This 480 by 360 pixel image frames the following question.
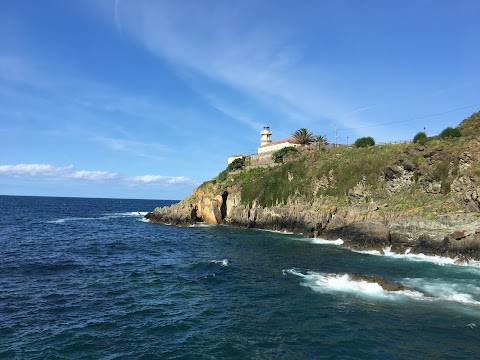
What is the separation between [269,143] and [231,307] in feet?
296

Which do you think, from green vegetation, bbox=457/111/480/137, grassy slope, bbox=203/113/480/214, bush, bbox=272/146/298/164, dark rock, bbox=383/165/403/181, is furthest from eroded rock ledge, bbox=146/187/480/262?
green vegetation, bbox=457/111/480/137

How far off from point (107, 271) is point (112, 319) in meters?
14.0

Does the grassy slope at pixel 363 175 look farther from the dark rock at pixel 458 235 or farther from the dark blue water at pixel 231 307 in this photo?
the dark blue water at pixel 231 307

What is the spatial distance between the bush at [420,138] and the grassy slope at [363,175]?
4.89 feet

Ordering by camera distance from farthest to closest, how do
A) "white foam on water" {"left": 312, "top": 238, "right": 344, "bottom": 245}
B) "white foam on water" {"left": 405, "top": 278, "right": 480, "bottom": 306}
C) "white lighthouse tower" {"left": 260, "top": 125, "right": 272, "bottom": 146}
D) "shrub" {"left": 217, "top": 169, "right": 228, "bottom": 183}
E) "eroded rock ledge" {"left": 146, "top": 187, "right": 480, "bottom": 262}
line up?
"white lighthouse tower" {"left": 260, "top": 125, "right": 272, "bottom": 146}, "shrub" {"left": 217, "top": 169, "right": 228, "bottom": 183}, "white foam on water" {"left": 312, "top": 238, "right": 344, "bottom": 245}, "eroded rock ledge" {"left": 146, "top": 187, "right": 480, "bottom": 262}, "white foam on water" {"left": 405, "top": 278, "right": 480, "bottom": 306}

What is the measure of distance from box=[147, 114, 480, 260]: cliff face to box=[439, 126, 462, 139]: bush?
7.35ft

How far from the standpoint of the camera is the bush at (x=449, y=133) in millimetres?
61656

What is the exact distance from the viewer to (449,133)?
62438 millimetres

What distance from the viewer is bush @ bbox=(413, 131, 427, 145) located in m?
65.4

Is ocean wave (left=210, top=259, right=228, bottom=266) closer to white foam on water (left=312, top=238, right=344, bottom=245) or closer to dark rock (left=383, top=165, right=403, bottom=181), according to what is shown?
white foam on water (left=312, top=238, right=344, bottom=245)

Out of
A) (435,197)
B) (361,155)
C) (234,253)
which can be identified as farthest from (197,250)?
(361,155)

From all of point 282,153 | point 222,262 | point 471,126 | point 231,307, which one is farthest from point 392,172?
point 231,307

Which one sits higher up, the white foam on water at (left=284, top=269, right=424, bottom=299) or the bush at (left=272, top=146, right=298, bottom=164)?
the bush at (left=272, top=146, right=298, bottom=164)

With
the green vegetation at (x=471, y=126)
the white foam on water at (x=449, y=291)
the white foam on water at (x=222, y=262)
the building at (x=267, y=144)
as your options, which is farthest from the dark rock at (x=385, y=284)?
the building at (x=267, y=144)
